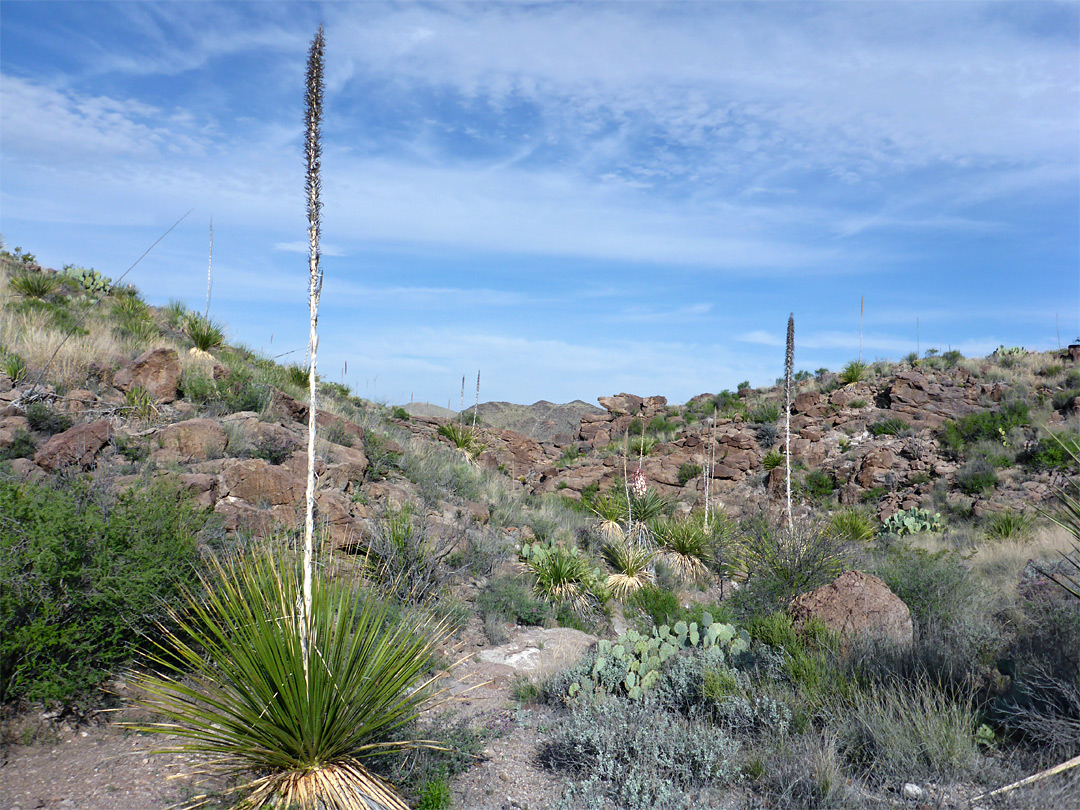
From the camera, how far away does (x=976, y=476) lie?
18.4 meters

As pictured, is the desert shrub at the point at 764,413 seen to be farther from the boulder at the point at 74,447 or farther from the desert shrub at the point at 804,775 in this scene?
the boulder at the point at 74,447

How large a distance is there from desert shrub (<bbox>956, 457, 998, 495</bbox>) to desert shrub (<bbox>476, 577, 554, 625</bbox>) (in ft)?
48.3

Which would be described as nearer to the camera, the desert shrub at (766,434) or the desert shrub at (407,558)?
the desert shrub at (407,558)

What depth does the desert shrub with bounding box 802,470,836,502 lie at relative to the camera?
21362 mm

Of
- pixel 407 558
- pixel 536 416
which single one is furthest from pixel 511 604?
pixel 536 416

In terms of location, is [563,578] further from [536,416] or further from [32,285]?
[536,416]

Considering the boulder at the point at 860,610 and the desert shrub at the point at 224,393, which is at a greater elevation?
the desert shrub at the point at 224,393

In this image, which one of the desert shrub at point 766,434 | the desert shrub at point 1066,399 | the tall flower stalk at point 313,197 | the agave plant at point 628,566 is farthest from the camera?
the desert shrub at point 766,434

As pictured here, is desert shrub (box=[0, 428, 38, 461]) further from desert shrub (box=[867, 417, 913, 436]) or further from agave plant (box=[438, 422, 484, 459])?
desert shrub (box=[867, 417, 913, 436])

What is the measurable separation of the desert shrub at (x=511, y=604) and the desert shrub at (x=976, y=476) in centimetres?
1473

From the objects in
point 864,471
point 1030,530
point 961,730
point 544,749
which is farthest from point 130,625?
point 864,471

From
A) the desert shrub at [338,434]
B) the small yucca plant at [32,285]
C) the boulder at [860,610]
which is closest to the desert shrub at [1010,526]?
the boulder at [860,610]

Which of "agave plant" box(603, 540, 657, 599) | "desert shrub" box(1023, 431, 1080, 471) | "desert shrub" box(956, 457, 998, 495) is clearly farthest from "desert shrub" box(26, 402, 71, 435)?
"desert shrub" box(1023, 431, 1080, 471)

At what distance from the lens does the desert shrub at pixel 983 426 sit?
2041 centimetres
